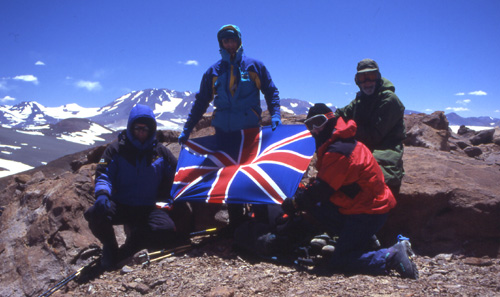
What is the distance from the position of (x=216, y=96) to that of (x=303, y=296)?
10.5 ft

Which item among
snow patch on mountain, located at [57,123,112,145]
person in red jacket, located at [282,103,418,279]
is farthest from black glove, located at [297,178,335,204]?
snow patch on mountain, located at [57,123,112,145]

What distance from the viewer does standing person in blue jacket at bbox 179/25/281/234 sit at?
5.34 metres

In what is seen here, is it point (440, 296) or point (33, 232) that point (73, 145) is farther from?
point (440, 296)

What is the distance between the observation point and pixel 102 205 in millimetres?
4648

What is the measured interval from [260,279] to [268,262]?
529mm

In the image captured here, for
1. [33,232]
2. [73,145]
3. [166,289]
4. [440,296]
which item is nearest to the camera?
[440,296]

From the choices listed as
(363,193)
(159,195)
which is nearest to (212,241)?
(159,195)

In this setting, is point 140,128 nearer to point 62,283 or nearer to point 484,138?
point 62,283

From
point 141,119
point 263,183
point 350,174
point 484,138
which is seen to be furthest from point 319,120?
point 484,138

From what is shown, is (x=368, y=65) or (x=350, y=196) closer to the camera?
(x=350, y=196)

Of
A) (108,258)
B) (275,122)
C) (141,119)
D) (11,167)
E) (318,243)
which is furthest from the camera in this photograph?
(11,167)

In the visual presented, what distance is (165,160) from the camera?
18.0 feet

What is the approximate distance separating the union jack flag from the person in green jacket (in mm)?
899

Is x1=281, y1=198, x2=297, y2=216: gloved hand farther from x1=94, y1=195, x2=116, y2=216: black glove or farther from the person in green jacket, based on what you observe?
x1=94, y1=195, x2=116, y2=216: black glove
